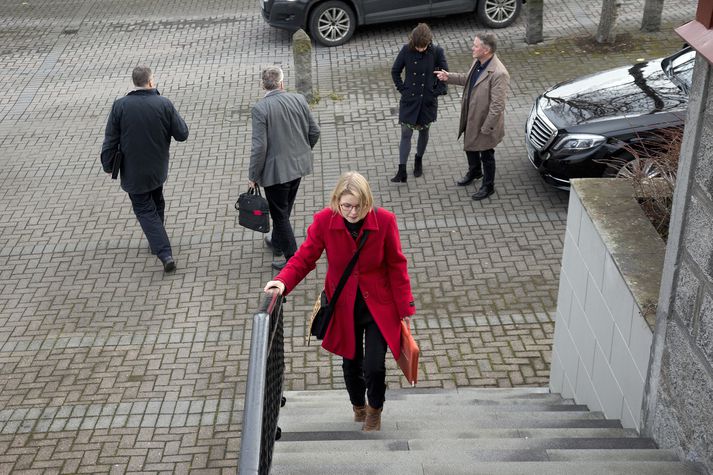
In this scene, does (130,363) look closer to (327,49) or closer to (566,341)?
(566,341)

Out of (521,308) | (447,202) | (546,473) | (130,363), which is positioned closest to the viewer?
(546,473)

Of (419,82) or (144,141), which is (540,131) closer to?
(419,82)

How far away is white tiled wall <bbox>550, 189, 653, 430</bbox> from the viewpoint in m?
4.27

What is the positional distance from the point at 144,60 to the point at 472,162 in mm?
6807

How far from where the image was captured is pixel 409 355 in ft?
14.8

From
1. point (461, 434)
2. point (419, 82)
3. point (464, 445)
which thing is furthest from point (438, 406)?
point (419, 82)

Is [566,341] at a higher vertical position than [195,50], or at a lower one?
higher

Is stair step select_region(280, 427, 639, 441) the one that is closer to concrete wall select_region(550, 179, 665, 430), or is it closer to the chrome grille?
concrete wall select_region(550, 179, 665, 430)

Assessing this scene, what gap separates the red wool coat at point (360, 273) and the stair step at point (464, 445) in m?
0.51

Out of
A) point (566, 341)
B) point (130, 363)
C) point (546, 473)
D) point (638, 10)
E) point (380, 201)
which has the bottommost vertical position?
point (638, 10)

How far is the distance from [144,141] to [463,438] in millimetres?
4097

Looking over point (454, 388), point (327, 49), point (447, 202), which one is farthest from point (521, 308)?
point (327, 49)

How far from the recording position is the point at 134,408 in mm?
5879

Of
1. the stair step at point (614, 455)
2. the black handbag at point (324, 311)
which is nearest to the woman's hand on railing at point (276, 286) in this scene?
the black handbag at point (324, 311)
